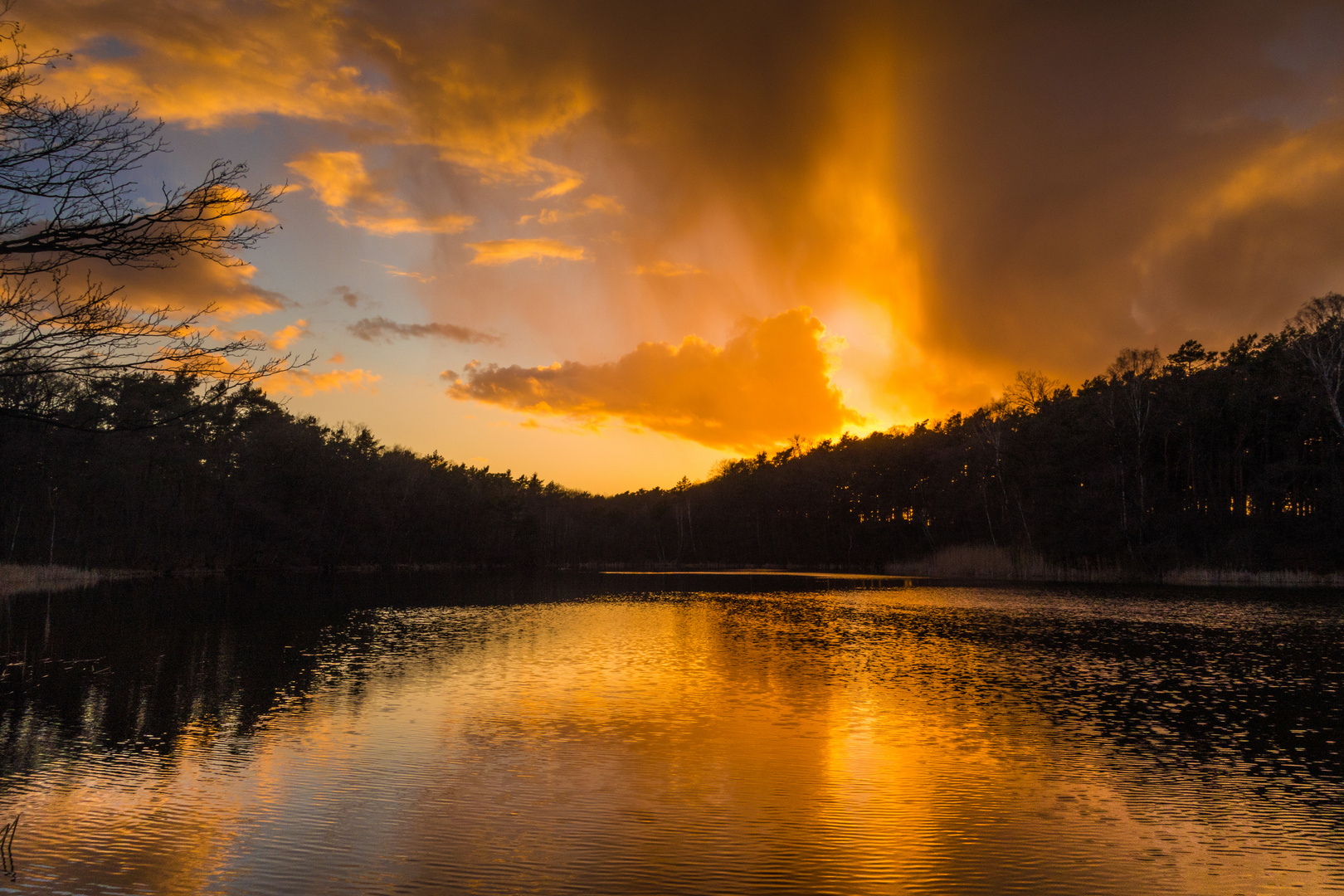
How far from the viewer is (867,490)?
104125 millimetres

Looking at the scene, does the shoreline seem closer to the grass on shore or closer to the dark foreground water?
the grass on shore

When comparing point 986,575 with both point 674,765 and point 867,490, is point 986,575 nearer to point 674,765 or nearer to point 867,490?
point 867,490

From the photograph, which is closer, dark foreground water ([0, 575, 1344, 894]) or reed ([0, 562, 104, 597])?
dark foreground water ([0, 575, 1344, 894])

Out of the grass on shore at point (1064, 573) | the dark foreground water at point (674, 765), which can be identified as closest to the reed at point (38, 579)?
the dark foreground water at point (674, 765)

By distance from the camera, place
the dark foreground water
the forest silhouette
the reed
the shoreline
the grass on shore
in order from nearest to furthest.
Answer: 1. the dark foreground water
2. the reed
3. the shoreline
4. the grass on shore
5. the forest silhouette

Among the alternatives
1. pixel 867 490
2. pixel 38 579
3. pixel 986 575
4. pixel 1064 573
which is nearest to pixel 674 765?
pixel 38 579

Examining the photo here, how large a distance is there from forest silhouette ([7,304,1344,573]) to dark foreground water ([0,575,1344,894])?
5.16 metres

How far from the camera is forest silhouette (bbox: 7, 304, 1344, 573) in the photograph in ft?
174

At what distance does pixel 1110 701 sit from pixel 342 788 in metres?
13.0

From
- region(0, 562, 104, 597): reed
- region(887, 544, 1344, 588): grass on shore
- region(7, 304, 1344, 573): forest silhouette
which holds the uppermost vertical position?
region(7, 304, 1344, 573): forest silhouette

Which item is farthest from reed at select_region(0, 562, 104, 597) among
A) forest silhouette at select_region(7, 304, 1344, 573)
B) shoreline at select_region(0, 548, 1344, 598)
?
forest silhouette at select_region(7, 304, 1344, 573)

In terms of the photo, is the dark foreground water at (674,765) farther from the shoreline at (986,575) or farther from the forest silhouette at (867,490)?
the shoreline at (986,575)

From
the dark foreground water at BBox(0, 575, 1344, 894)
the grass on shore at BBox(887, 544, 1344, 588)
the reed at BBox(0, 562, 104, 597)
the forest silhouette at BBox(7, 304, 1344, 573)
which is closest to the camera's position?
the dark foreground water at BBox(0, 575, 1344, 894)

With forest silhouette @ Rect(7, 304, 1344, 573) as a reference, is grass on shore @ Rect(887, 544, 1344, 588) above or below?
below
